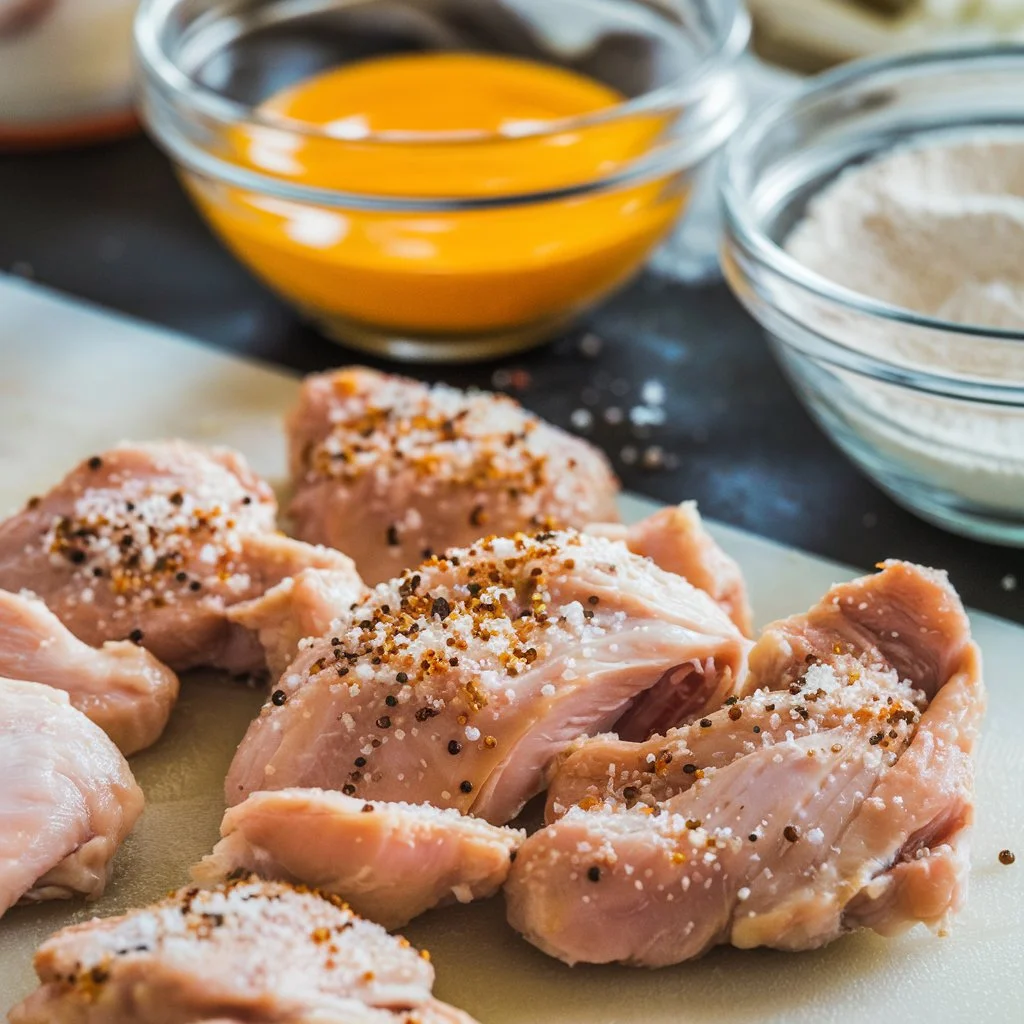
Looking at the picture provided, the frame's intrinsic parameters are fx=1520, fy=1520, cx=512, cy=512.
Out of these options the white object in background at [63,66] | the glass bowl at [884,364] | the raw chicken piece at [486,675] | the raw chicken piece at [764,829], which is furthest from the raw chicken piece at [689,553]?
the white object in background at [63,66]

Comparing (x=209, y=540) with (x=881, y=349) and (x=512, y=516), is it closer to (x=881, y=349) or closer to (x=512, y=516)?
(x=512, y=516)

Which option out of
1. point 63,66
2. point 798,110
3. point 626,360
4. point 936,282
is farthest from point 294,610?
point 63,66

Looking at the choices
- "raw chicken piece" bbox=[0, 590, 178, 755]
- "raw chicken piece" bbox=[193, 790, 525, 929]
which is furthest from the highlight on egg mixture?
"raw chicken piece" bbox=[193, 790, 525, 929]

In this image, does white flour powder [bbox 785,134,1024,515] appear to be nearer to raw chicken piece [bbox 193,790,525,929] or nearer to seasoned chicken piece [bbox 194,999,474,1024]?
raw chicken piece [bbox 193,790,525,929]

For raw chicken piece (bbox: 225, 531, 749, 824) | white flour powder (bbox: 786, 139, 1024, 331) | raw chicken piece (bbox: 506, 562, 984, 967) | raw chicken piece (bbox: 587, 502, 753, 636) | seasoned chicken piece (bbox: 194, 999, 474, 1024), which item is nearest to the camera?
seasoned chicken piece (bbox: 194, 999, 474, 1024)

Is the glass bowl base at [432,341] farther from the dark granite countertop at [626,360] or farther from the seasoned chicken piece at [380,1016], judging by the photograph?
the seasoned chicken piece at [380,1016]

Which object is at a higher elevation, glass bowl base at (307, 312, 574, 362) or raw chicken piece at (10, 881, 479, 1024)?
raw chicken piece at (10, 881, 479, 1024)

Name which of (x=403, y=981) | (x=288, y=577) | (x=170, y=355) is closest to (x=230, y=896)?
(x=403, y=981)
